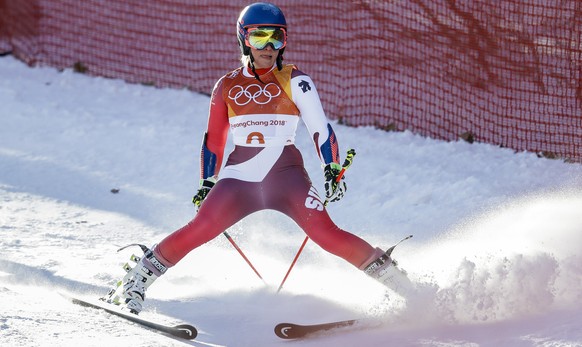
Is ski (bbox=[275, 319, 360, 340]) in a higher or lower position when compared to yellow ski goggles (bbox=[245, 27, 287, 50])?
lower

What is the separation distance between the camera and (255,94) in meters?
5.70

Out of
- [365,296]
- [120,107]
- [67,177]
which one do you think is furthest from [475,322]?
[120,107]

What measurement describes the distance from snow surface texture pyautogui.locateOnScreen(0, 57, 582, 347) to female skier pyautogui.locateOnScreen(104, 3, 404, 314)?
375 mm

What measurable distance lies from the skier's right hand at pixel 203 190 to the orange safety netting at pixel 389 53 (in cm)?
386

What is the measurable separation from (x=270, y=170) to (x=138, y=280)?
3.17 ft

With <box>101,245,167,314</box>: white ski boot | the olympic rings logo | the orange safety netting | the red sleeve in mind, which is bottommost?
<box>101,245,167,314</box>: white ski boot

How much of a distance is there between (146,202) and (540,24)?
12.6ft

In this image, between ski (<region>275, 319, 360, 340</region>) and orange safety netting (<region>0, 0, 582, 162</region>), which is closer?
ski (<region>275, 319, 360, 340</region>)

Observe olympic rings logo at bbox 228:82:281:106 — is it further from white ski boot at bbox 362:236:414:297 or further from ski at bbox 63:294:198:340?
ski at bbox 63:294:198:340

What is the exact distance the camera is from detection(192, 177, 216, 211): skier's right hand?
582 cm

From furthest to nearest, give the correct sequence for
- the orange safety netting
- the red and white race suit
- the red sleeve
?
the orange safety netting < the red sleeve < the red and white race suit

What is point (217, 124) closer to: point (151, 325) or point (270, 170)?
point (270, 170)

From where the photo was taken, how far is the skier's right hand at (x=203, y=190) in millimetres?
5820

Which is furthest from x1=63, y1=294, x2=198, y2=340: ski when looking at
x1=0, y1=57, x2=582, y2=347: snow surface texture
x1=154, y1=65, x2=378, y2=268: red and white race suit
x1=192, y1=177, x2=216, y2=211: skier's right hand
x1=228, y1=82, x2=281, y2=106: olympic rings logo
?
x1=228, y1=82, x2=281, y2=106: olympic rings logo
